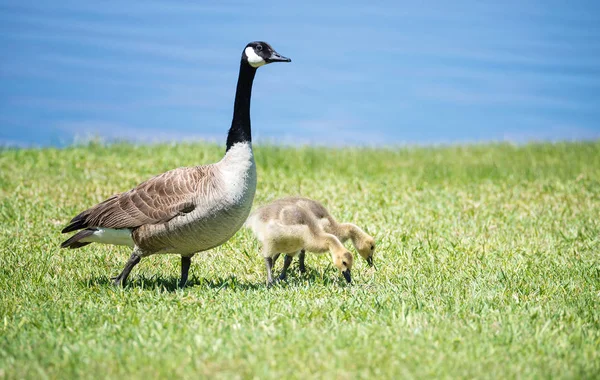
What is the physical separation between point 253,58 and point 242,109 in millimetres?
545

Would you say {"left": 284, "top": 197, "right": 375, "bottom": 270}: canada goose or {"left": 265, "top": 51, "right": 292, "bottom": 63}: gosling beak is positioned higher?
{"left": 265, "top": 51, "right": 292, "bottom": 63}: gosling beak

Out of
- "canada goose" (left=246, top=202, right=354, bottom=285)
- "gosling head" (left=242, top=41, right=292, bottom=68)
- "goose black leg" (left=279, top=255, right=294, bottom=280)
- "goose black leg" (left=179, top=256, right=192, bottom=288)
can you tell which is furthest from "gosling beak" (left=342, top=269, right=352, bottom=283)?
"gosling head" (left=242, top=41, right=292, bottom=68)

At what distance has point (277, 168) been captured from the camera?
50.2ft

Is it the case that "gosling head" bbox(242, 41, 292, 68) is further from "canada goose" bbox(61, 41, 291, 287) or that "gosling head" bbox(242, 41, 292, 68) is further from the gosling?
the gosling

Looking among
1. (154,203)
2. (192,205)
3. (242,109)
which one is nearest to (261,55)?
(242,109)

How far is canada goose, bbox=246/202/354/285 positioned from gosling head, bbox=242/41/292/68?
1658mm

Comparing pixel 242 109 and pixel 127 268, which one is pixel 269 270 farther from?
pixel 242 109

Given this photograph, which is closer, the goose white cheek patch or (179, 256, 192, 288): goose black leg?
the goose white cheek patch

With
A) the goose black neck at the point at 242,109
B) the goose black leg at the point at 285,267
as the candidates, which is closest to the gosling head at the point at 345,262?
the goose black leg at the point at 285,267

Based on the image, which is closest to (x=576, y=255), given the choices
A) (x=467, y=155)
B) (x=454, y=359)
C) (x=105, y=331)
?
(x=454, y=359)

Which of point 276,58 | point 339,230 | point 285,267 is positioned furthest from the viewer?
point 339,230

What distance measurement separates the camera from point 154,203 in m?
7.09

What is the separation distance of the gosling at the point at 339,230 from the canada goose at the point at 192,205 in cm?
120

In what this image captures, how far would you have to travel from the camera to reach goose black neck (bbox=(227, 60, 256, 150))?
7.21m
